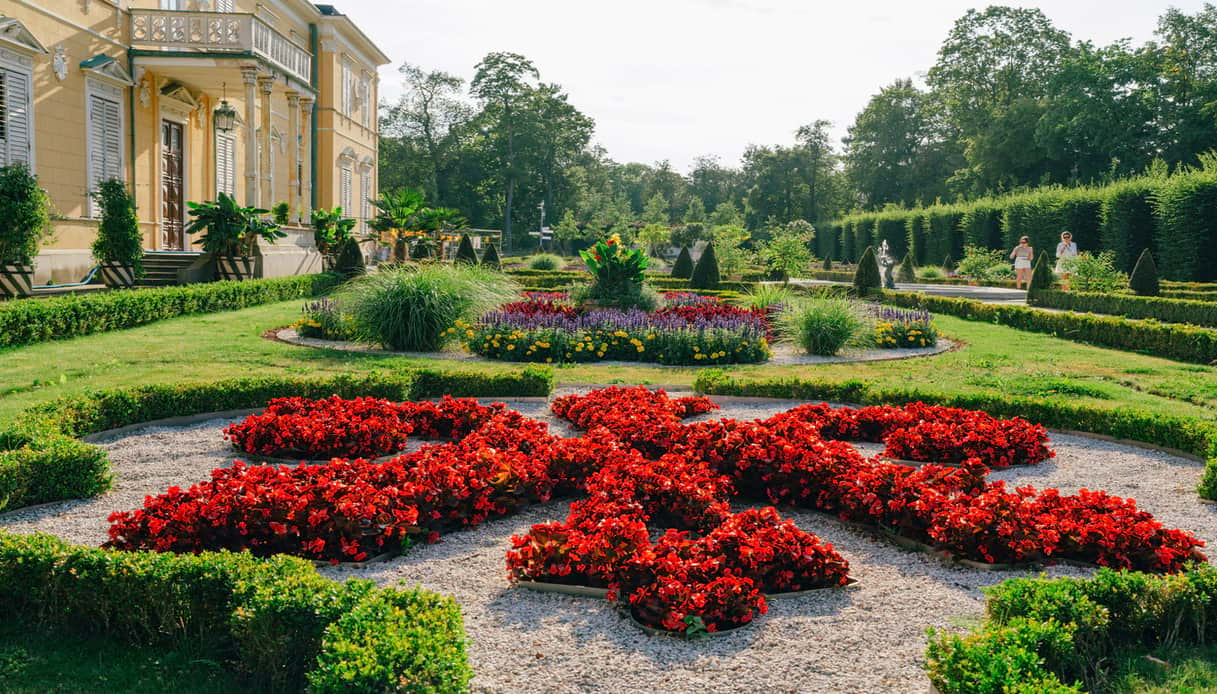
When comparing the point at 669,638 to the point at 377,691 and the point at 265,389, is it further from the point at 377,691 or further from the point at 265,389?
the point at 265,389

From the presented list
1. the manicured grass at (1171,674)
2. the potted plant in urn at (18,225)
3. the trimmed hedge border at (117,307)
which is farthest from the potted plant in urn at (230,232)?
the manicured grass at (1171,674)

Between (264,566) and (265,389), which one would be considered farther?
(265,389)

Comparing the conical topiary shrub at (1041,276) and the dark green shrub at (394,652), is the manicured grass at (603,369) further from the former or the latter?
the conical topiary shrub at (1041,276)

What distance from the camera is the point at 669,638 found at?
3.48 meters

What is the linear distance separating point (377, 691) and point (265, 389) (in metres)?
5.34

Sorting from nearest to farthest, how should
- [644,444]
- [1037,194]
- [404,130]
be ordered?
[644,444] < [1037,194] < [404,130]

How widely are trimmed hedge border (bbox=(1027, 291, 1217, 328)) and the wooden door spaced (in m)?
19.4

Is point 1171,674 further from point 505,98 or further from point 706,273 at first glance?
point 505,98

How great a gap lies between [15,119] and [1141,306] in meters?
19.4

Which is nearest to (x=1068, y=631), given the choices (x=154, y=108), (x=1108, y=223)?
(x=154, y=108)

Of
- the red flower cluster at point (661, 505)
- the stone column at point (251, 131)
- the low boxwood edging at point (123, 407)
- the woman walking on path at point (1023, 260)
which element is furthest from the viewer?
the woman walking on path at point (1023, 260)

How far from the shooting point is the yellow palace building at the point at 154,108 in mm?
15062

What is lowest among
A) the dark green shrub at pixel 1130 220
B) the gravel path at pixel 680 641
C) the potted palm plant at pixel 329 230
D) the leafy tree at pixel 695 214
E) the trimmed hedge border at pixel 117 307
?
the gravel path at pixel 680 641

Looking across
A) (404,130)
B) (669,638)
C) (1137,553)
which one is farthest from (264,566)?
(404,130)
